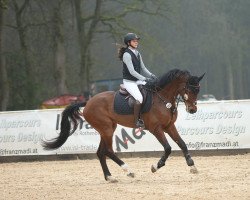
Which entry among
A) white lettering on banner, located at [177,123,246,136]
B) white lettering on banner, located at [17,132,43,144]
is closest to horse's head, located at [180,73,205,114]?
white lettering on banner, located at [177,123,246,136]

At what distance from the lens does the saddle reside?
1256cm

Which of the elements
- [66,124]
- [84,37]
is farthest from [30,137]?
[84,37]

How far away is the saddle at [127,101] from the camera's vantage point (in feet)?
41.2

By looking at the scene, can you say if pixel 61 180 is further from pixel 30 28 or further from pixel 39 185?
pixel 30 28

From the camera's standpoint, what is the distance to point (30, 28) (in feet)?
118

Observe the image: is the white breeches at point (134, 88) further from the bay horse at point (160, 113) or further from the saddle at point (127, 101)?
the bay horse at point (160, 113)

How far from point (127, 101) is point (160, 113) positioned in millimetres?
782

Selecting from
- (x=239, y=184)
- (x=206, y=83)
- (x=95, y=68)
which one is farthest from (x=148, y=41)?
(x=206, y=83)

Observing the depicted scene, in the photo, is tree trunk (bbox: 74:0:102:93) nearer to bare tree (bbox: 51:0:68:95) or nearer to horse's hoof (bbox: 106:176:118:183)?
bare tree (bbox: 51:0:68:95)

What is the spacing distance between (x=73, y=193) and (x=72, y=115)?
11.0 feet

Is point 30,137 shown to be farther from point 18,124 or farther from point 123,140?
point 123,140

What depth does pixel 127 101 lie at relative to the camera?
12781 mm

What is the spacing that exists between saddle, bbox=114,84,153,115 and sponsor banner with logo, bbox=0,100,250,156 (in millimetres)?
5225

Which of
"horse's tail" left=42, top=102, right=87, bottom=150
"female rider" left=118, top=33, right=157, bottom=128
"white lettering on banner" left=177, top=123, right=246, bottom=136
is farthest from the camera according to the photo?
"white lettering on banner" left=177, top=123, right=246, bottom=136
